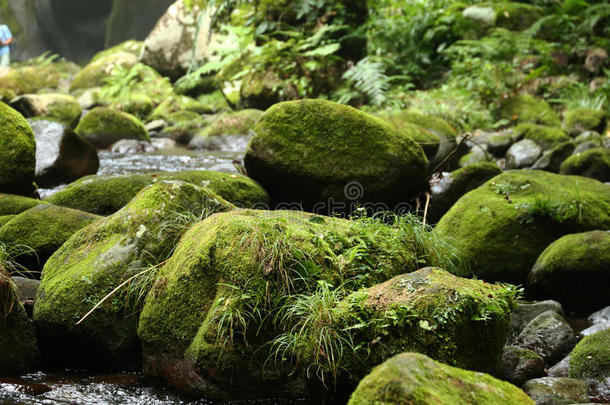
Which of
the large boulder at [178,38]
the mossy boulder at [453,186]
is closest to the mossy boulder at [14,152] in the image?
the mossy boulder at [453,186]

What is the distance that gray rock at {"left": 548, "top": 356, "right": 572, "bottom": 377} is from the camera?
3466 millimetres

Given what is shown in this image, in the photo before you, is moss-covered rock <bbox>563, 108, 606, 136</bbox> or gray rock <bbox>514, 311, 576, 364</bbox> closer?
gray rock <bbox>514, 311, 576, 364</bbox>

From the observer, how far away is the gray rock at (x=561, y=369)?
3.47m

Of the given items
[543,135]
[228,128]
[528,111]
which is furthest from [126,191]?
[528,111]

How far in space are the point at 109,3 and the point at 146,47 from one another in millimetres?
12189

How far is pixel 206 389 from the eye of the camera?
3.12 m

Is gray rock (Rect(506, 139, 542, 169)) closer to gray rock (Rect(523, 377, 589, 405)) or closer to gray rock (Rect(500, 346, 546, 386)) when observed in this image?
gray rock (Rect(500, 346, 546, 386))

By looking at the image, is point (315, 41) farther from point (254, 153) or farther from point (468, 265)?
point (468, 265)

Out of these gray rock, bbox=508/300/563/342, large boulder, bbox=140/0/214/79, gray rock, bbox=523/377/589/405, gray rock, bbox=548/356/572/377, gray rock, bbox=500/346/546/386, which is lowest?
gray rock, bbox=508/300/563/342

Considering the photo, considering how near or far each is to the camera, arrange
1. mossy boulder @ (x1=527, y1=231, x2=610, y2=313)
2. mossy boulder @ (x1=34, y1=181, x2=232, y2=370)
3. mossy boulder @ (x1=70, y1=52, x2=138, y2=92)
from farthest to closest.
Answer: mossy boulder @ (x1=70, y1=52, x2=138, y2=92)
mossy boulder @ (x1=527, y1=231, x2=610, y2=313)
mossy boulder @ (x1=34, y1=181, x2=232, y2=370)

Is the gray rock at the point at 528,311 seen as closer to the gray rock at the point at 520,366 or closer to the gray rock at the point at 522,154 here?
the gray rock at the point at 520,366

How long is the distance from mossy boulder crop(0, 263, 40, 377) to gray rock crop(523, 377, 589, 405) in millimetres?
3256

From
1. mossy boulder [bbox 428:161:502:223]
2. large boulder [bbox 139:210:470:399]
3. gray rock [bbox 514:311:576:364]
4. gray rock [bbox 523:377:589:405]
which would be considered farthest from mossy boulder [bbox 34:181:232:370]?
mossy boulder [bbox 428:161:502:223]

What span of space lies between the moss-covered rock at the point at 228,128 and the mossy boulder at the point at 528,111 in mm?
5442
